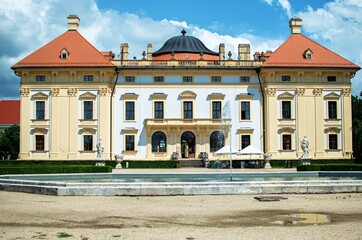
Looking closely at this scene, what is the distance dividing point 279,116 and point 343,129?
18.0 ft

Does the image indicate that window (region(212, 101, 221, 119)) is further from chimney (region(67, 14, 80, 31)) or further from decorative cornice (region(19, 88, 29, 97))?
decorative cornice (region(19, 88, 29, 97))

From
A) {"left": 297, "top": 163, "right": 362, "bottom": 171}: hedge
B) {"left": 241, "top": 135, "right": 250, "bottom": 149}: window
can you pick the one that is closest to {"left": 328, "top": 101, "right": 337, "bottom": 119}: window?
{"left": 241, "top": 135, "right": 250, "bottom": 149}: window

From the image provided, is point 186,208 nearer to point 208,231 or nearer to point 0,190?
point 208,231

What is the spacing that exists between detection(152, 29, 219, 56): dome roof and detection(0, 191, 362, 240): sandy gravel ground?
35.4m

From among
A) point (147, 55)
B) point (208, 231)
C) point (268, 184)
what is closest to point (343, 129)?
point (147, 55)

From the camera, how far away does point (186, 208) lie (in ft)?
41.3

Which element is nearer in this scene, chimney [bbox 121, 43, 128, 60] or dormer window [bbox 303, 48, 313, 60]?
dormer window [bbox 303, 48, 313, 60]

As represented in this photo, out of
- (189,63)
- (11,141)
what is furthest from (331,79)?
(11,141)

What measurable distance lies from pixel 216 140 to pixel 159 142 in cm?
481

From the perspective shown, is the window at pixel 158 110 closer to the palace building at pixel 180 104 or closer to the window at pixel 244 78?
the palace building at pixel 180 104

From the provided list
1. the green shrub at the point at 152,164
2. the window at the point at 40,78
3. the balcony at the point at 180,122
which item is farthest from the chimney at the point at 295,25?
the window at the point at 40,78

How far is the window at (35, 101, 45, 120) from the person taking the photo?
41000 mm

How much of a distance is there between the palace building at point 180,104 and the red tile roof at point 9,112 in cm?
3078

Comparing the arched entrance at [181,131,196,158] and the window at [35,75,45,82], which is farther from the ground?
the window at [35,75,45,82]
